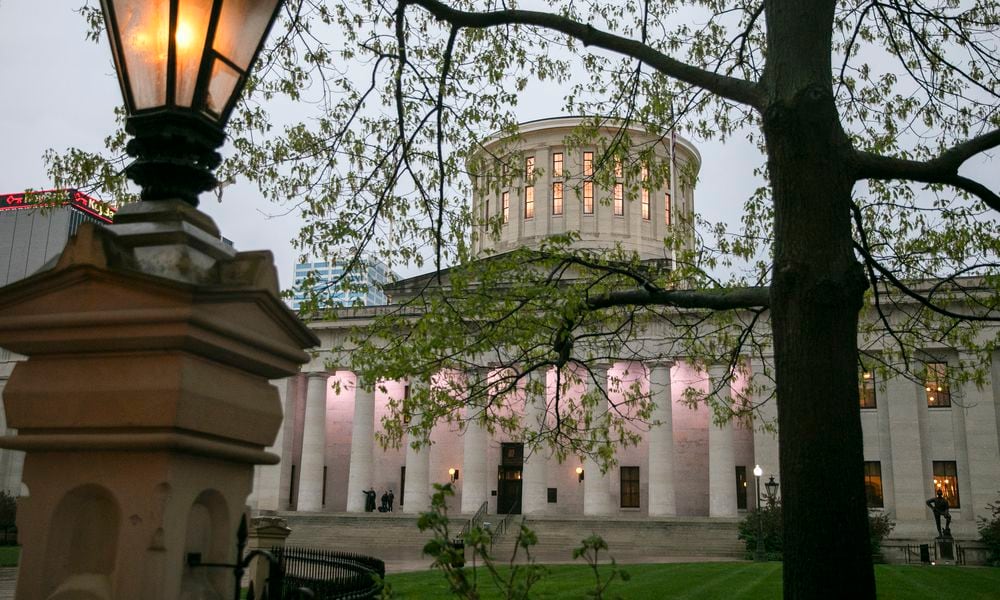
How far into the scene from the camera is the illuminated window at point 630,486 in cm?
5912

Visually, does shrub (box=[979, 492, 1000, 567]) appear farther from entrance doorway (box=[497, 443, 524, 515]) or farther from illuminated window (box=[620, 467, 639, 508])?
entrance doorway (box=[497, 443, 524, 515])

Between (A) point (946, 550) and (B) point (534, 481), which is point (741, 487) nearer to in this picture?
(B) point (534, 481)

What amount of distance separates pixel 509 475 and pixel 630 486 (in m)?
8.38

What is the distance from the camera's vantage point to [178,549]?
273 centimetres

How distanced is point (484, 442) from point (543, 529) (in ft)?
29.8

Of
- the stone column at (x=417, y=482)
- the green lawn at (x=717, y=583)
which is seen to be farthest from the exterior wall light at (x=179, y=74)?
the stone column at (x=417, y=482)

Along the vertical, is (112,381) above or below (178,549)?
above

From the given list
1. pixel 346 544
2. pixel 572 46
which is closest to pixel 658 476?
pixel 346 544

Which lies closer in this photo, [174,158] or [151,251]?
[151,251]

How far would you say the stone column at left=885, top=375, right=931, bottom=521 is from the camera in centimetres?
4919

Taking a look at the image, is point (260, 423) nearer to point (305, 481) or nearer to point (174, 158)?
point (174, 158)

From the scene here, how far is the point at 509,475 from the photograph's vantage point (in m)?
61.1

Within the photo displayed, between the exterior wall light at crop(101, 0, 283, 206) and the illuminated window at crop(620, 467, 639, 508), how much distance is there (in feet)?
191

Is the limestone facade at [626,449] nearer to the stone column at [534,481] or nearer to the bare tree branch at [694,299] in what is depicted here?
the stone column at [534,481]
